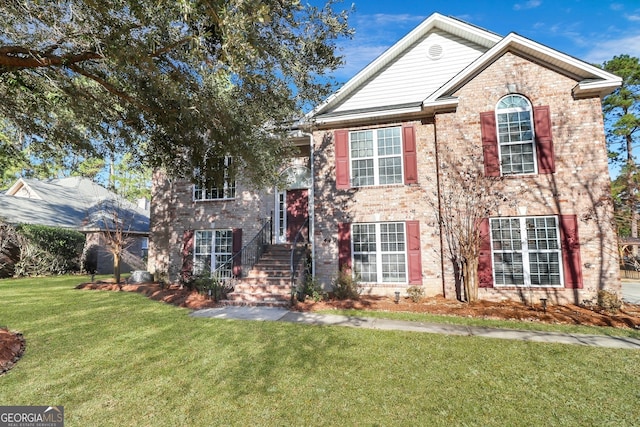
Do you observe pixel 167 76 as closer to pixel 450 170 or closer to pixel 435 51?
pixel 450 170

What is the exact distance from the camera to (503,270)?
9633 millimetres

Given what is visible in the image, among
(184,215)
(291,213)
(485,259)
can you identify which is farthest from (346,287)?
(184,215)

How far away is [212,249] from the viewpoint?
13.6m

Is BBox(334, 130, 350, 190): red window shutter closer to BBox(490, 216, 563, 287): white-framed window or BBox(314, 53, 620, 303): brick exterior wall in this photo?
BBox(314, 53, 620, 303): brick exterior wall

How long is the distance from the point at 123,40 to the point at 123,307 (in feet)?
26.5

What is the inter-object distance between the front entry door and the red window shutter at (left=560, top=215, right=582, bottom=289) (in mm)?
8751

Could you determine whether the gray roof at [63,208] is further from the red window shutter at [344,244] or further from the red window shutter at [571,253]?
the red window shutter at [571,253]

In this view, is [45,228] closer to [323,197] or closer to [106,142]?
[106,142]

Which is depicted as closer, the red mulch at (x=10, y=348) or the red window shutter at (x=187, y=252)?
the red mulch at (x=10, y=348)

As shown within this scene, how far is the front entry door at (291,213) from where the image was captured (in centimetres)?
1299

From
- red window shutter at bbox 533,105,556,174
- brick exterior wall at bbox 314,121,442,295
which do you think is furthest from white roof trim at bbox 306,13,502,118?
red window shutter at bbox 533,105,556,174

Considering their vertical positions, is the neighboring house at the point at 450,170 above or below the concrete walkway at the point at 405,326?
above

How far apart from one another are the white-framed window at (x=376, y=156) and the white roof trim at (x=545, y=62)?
5.81ft

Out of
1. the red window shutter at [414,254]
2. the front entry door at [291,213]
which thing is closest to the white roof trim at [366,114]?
the front entry door at [291,213]
